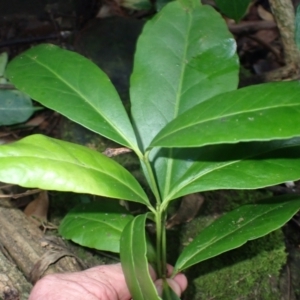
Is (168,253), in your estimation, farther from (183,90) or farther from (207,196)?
(183,90)

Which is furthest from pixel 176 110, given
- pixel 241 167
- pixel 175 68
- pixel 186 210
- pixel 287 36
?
pixel 287 36

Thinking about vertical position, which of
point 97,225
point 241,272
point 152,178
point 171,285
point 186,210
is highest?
point 152,178

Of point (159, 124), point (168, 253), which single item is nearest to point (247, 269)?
point (168, 253)

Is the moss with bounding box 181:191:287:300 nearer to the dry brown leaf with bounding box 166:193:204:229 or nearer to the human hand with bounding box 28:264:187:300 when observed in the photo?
the dry brown leaf with bounding box 166:193:204:229

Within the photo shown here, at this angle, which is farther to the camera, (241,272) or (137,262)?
(241,272)

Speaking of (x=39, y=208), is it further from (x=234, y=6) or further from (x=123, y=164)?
(x=234, y=6)

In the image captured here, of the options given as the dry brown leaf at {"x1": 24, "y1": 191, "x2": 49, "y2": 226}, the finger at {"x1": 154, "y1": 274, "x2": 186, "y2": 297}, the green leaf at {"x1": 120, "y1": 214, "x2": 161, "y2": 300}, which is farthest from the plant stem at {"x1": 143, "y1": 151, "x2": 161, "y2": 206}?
the dry brown leaf at {"x1": 24, "y1": 191, "x2": 49, "y2": 226}

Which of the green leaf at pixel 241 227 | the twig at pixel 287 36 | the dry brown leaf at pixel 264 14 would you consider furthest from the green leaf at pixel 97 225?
the dry brown leaf at pixel 264 14
